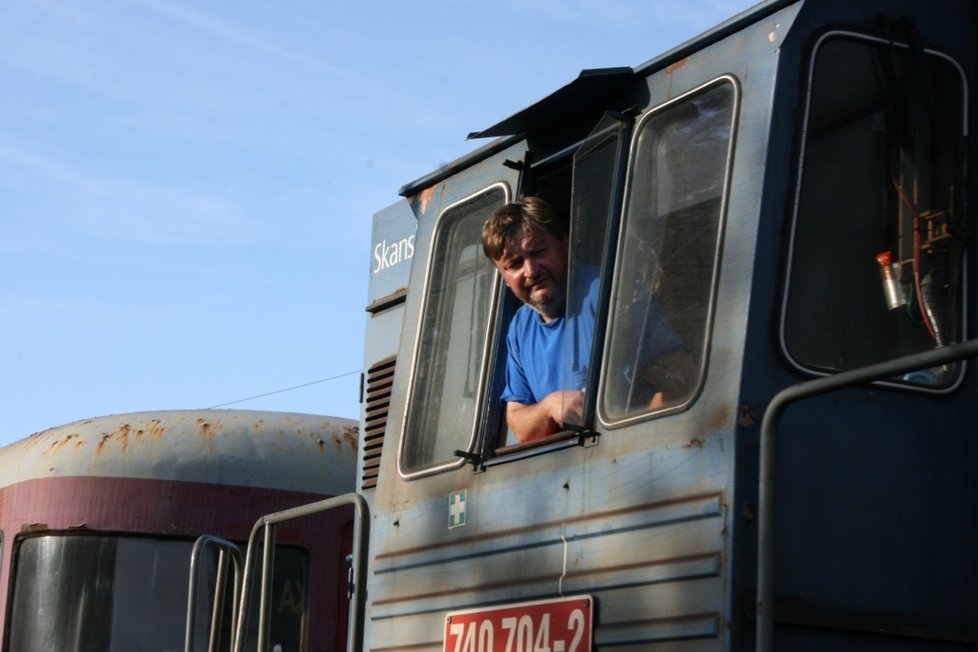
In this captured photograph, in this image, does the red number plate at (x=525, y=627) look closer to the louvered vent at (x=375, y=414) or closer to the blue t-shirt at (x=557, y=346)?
the blue t-shirt at (x=557, y=346)

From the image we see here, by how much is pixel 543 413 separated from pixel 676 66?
1038mm

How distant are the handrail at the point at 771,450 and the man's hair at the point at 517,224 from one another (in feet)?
4.39

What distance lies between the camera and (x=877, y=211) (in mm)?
3902

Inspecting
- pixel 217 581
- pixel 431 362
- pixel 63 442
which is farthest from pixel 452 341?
pixel 63 442

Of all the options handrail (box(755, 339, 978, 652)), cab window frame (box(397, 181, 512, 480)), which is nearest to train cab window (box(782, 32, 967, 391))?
handrail (box(755, 339, 978, 652))

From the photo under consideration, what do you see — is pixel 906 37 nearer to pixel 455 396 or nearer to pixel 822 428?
pixel 822 428

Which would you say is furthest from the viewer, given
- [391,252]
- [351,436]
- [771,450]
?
[351,436]

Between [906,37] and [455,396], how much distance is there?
176 cm

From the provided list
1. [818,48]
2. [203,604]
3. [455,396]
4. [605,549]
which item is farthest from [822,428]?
[203,604]

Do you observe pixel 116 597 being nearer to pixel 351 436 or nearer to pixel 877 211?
pixel 351 436

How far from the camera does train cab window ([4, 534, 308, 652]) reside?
8.95 m

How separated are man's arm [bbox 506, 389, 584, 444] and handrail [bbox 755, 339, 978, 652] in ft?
2.84

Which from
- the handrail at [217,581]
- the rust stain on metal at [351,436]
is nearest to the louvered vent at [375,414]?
the handrail at [217,581]

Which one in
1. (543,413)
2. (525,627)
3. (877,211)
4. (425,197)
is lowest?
(525,627)
